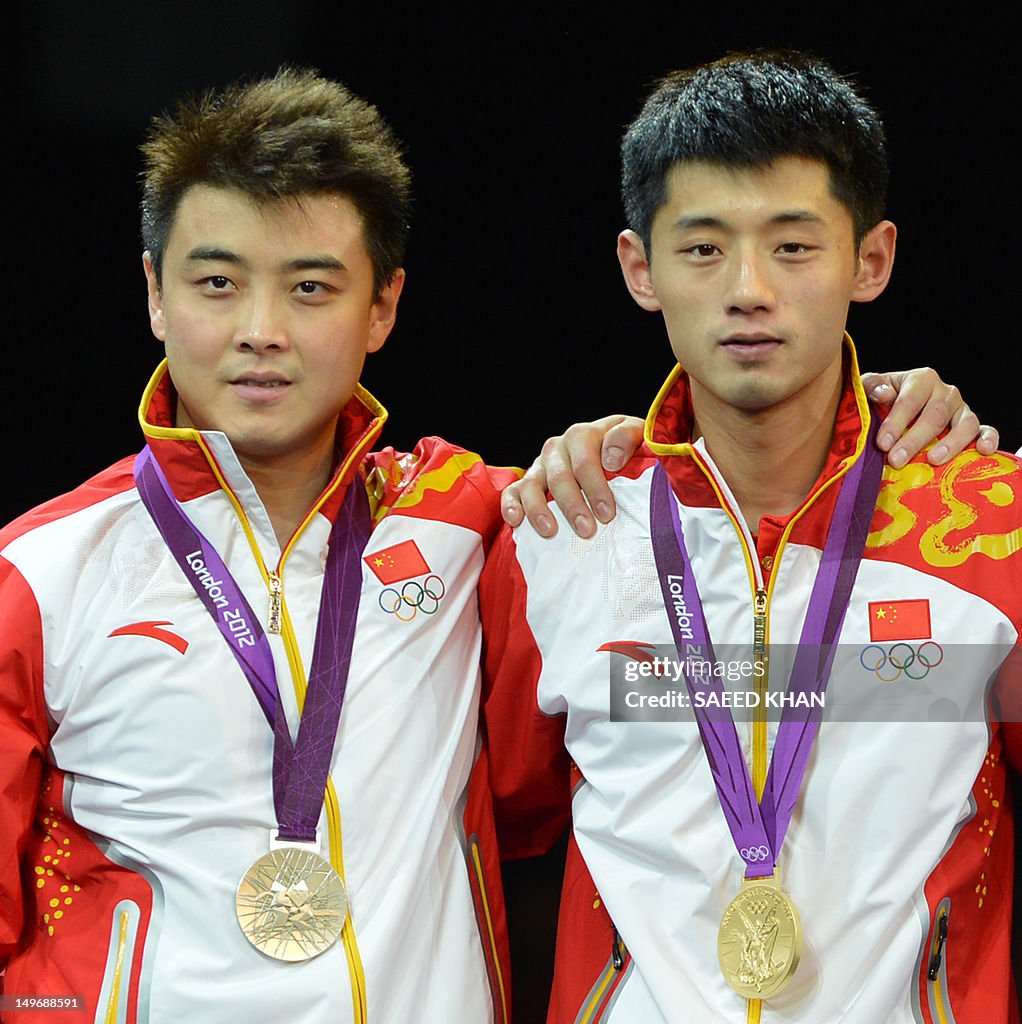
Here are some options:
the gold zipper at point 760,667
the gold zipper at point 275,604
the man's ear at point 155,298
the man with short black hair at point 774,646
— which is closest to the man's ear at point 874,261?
the man with short black hair at point 774,646

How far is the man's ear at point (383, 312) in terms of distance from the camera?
2.40 metres

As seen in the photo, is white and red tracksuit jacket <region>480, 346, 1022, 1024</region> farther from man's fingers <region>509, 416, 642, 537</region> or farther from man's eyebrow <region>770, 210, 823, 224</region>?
man's eyebrow <region>770, 210, 823, 224</region>

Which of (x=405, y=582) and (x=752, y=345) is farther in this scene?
(x=405, y=582)

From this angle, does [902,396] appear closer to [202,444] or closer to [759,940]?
[759,940]

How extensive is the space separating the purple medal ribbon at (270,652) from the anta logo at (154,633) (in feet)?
0.19

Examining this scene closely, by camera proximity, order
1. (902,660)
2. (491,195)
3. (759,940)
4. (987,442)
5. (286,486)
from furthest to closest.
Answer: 1. (491,195)
2. (286,486)
3. (987,442)
4. (902,660)
5. (759,940)

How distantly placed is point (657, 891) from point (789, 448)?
2.16 feet

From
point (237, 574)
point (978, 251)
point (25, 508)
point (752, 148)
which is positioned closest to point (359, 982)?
point (237, 574)

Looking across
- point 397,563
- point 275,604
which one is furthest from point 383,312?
point 275,604

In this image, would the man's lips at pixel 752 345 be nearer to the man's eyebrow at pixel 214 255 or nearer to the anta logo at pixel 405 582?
the anta logo at pixel 405 582

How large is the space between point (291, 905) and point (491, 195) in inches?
71.2

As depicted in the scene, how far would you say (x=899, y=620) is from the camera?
2062 mm

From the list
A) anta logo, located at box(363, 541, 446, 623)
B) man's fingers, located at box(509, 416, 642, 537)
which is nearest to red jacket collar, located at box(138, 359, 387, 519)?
anta logo, located at box(363, 541, 446, 623)

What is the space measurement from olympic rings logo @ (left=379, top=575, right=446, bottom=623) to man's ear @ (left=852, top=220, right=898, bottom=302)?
75cm
